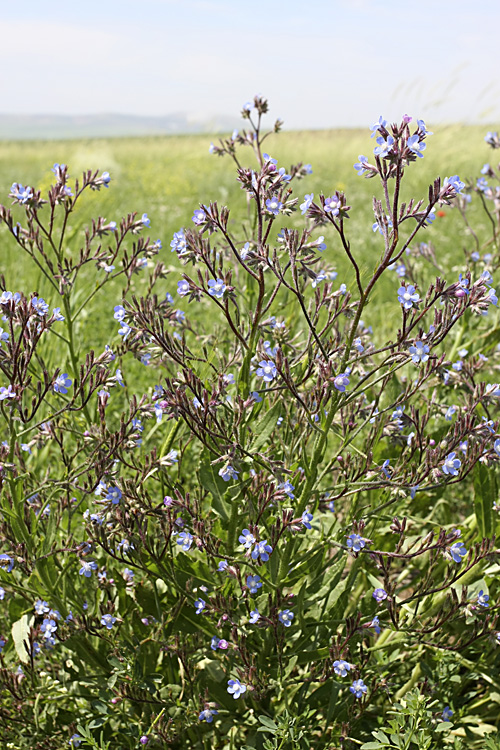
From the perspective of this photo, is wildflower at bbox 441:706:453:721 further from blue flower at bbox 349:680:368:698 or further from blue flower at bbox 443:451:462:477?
blue flower at bbox 443:451:462:477

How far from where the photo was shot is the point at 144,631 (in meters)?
2.04

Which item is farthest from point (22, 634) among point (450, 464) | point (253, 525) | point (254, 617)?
point (450, 464)

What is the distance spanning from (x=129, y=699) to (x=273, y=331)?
1.17m

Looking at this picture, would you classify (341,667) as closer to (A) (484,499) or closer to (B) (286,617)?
(B) (286,617)

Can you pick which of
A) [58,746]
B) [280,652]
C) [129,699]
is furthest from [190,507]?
[58,746]

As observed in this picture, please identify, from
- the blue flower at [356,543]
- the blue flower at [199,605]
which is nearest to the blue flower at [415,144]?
the blue flower at [356,543]

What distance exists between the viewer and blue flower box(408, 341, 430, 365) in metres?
1.45

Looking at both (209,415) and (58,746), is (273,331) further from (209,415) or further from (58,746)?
(58,746)

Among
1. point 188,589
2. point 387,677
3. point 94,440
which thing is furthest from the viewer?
point 387,677

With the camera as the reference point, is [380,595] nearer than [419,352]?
No

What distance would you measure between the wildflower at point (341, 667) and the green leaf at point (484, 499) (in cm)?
63

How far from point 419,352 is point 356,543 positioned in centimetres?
55

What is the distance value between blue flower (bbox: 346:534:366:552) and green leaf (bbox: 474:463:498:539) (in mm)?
540

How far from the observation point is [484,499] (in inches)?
78.6
